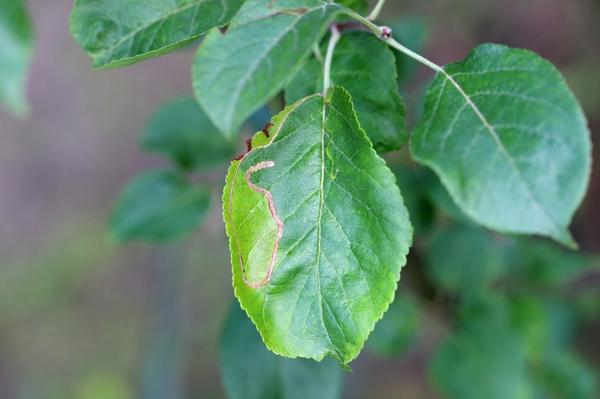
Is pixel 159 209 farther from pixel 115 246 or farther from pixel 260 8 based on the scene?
pixel 115 246

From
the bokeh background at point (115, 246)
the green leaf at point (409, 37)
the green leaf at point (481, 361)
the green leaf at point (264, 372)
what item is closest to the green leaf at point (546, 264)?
the green leaf at point (481, 361)

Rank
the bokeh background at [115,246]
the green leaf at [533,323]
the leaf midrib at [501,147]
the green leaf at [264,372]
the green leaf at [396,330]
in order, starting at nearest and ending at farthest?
1. the leaf midrib at [501,147]
2. the green leaf at [264,372]
3. the green leaf at [396,330]
4. the green leaf at [533,323]
5. the bokeh background at [115,246]

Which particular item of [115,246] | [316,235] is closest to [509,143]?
[316,235]

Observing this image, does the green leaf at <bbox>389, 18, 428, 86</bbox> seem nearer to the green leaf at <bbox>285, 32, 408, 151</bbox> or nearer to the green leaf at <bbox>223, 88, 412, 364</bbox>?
the green leaf at <bbox>285, 32, 408, 151</bbox>

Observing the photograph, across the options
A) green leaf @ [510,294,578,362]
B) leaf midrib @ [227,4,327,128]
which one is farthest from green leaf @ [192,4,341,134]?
green leaf @ [510,294,578,362]

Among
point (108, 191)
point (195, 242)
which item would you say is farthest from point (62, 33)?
point (195, 242)

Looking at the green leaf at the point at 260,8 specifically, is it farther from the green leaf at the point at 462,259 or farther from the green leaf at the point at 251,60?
the green leaf at the point at 462,259
